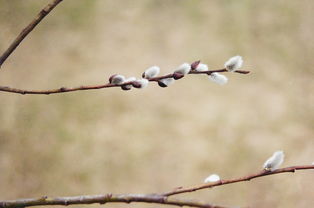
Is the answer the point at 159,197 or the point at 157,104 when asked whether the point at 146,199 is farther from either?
the point at 157,104

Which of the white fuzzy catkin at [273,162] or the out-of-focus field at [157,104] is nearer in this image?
the white fuzzy catkin at [273,162]

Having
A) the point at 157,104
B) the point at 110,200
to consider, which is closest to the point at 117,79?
the point at 110,200

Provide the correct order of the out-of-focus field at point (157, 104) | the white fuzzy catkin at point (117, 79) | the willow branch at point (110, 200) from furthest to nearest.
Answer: the out-of-focus field at point (157, 104)
the white fuzzy catkin at point (117, 79)
the willow branch at point (110, 200)

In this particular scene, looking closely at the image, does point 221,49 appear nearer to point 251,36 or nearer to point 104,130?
point 251,36

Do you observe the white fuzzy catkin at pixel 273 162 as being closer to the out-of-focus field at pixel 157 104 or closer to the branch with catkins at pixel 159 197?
the branch with catkins at pixel 159 197

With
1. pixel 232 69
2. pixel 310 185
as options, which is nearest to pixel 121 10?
pixel 310 185

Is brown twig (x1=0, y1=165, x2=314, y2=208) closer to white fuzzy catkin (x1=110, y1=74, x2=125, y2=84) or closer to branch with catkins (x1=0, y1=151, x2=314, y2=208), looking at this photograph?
branch with catkins (x1=0, y1=151, x2=314, y2=208)

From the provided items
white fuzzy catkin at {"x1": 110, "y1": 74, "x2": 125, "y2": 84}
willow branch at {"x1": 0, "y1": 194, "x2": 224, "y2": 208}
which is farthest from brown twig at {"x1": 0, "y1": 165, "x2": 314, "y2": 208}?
white fuzzy catkin at {"x1": 110, "y1": 74, "x2": 125, "y2": 84}

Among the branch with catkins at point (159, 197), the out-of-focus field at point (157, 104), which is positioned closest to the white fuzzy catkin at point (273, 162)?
the branch with catkins at point (159, 197)
